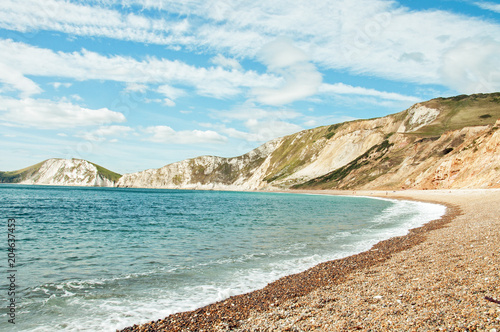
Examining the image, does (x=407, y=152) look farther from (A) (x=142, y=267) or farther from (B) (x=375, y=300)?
(B) (x=375, y=300)

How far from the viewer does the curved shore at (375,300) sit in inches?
267

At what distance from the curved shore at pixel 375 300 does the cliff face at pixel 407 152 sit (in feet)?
190

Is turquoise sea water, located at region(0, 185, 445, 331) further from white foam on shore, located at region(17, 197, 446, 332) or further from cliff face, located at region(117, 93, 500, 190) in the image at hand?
cliff face, located at region(117, 93, 500, 190)

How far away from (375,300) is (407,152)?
113326mm

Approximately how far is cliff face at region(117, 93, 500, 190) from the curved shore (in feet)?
190

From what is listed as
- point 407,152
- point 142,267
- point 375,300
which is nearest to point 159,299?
point 142,267

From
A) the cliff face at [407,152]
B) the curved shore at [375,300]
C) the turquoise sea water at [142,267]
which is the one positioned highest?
the cliff face at [407,152]

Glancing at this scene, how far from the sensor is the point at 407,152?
357 feet

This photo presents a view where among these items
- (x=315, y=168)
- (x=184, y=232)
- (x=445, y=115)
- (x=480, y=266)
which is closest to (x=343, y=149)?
(x=315, y=168)

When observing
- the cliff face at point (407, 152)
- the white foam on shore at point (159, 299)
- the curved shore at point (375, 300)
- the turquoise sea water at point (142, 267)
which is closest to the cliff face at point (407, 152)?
the cliff face at point (407, 152)

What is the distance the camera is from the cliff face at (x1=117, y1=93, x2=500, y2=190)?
228 ft

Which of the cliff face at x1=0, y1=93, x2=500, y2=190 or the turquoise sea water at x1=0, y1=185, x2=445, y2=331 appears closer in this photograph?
the turquoise sea water at x1=0, y1=185, x2=445, y2=331

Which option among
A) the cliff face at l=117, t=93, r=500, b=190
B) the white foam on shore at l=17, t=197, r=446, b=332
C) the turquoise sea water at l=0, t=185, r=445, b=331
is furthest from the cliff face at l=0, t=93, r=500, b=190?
the white foam on shore at l=17, t=197, r=446, b=332

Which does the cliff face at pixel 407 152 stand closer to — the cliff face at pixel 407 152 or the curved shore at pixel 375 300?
the cliff face at pixel 407 152
